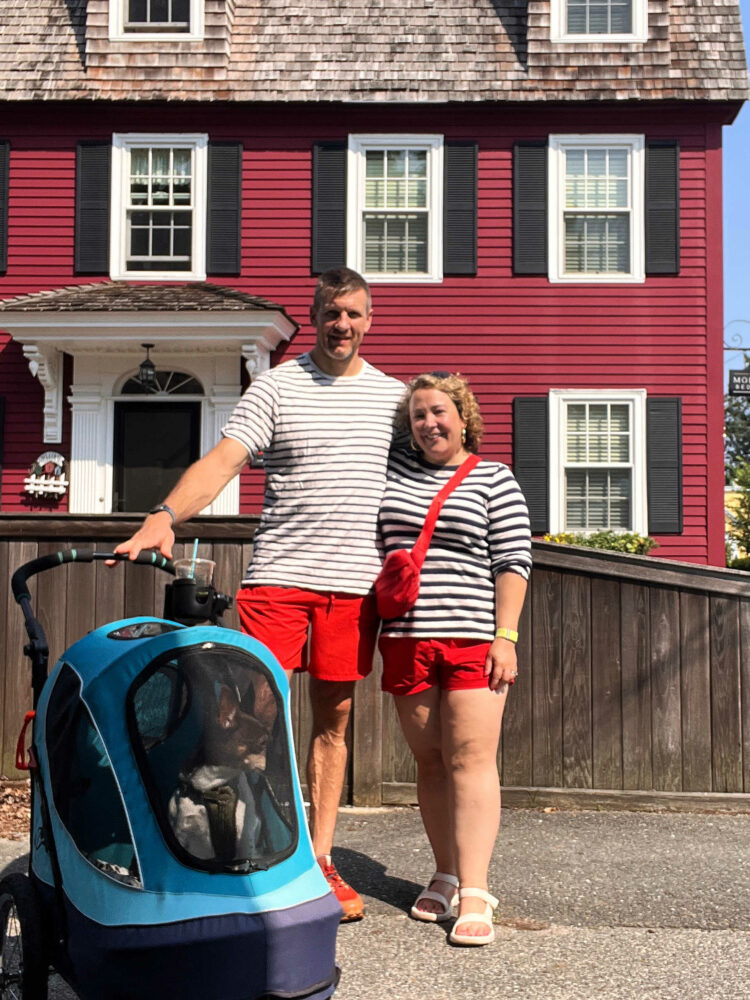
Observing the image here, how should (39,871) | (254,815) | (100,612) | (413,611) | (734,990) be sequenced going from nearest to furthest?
(254,815) → (39,871) → (734,990) → (413,611) → (100,612)

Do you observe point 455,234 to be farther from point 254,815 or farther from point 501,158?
point 254,815

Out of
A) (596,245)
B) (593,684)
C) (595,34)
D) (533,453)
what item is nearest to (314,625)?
(593,684)

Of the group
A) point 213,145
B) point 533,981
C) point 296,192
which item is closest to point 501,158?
point 296,192

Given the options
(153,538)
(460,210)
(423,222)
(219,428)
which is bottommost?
(153,538)

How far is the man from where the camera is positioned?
13.1 ft

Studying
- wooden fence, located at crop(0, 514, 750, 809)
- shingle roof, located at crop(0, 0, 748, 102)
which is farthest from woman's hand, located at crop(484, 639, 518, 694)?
shingle roof, located at crop(0, 0, 748, 102)

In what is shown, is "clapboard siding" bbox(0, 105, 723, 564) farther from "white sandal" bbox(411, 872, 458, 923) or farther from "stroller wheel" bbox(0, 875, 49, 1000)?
"stroller wheel" bbox(0, 875, 49, 1000)

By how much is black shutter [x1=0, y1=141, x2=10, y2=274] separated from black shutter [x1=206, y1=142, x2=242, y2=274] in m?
2.36

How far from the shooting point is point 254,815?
2.89 m

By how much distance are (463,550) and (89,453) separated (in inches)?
406

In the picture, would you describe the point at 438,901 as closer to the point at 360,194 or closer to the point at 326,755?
the point at 326,755

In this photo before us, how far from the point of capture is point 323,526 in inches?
159

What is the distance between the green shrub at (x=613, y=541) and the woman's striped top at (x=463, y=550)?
361 inches

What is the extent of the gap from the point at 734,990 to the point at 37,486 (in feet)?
36.8
